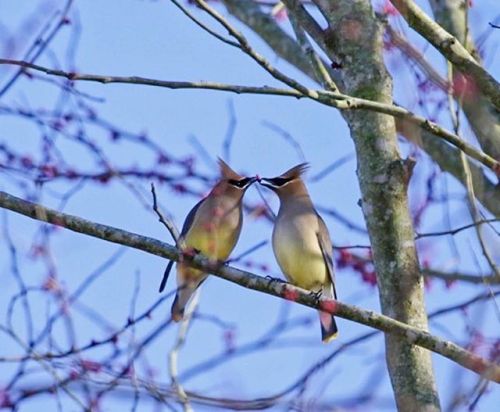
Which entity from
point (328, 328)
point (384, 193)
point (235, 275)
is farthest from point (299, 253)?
point (235, 275)

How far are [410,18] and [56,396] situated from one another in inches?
63.7

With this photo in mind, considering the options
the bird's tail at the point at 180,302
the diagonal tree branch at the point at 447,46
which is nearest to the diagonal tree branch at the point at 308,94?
the diagonal tree branch at the point at 447,46

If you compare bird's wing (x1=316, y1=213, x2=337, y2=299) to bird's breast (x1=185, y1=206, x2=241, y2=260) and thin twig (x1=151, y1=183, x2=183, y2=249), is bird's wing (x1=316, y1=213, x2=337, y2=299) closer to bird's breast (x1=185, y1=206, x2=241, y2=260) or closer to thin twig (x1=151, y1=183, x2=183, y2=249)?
bird's breast (x1=185, y1=206, x2=241, y2=260)

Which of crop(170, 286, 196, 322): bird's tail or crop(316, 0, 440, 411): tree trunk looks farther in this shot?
crop(170, 286, 196, 322): bird's tail

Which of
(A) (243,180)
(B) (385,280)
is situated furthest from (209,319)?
(A) (243,180)

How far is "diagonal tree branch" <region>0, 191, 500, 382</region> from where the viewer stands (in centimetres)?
415

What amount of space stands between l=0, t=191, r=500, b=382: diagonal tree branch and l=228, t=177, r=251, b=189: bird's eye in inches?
71.2

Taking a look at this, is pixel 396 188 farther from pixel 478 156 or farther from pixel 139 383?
pixel 139 383

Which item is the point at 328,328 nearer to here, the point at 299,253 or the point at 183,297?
the point at 299,253

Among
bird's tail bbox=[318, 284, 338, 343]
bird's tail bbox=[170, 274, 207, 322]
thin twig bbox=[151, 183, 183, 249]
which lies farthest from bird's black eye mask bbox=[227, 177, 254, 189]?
thin twig bbox=[151, 183, 183, 249]

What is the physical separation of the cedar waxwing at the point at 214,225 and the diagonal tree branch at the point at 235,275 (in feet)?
4.51

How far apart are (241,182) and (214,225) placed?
0.39m

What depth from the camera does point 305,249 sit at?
637 centimetres

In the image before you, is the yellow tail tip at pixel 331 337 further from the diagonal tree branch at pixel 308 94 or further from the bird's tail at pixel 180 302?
the diagonal tree branch at pixel 308 94
